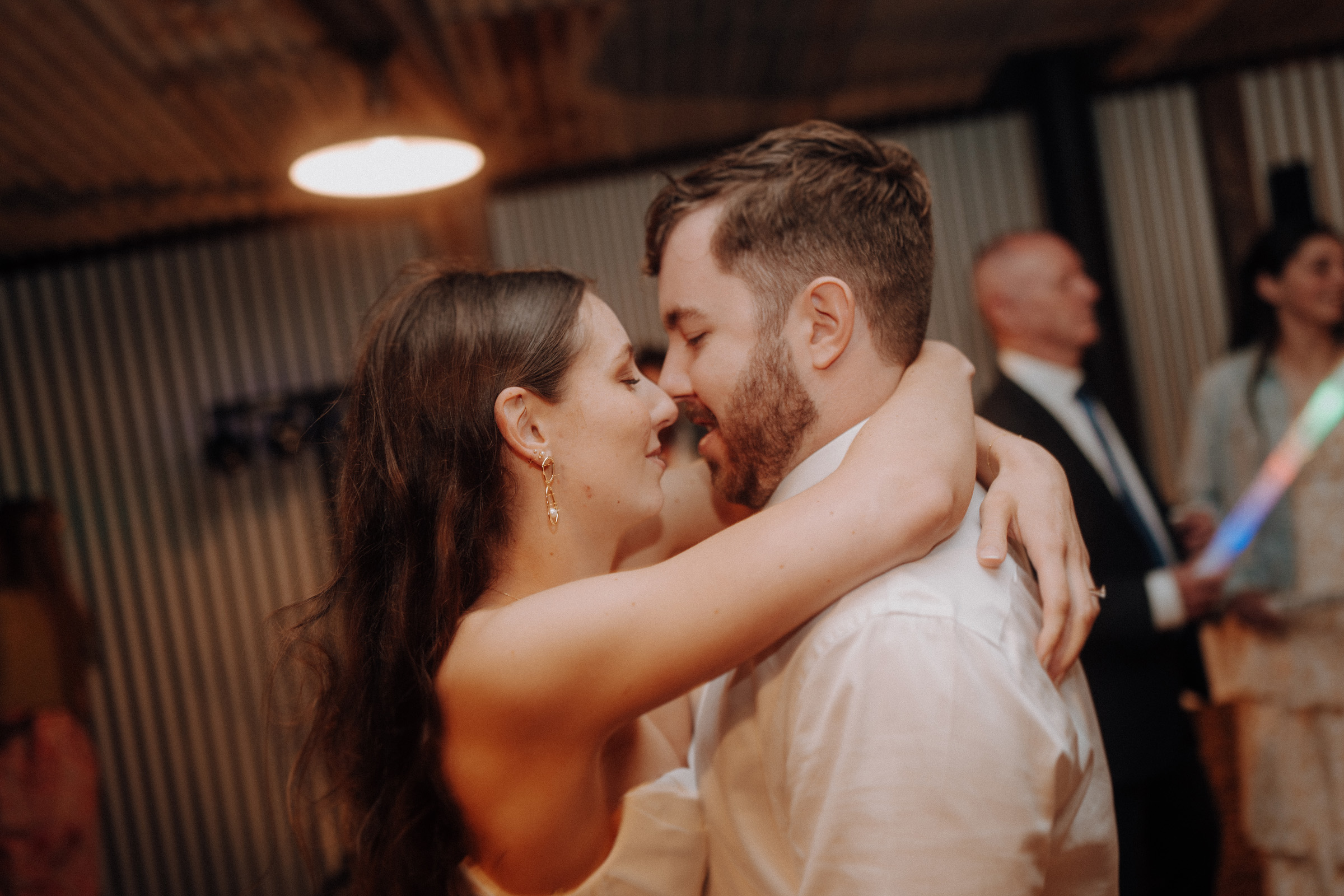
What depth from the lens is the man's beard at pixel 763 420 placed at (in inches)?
50.5

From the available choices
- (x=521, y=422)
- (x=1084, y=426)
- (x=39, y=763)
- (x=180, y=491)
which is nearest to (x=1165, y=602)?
(x=1084, y=426)

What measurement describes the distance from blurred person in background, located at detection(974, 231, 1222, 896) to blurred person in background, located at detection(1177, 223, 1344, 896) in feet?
1.17

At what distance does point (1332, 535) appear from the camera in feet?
8.83

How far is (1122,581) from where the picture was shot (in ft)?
7.38

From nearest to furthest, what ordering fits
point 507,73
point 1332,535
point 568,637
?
point 568,637 < point 1332,535 < point 507,73

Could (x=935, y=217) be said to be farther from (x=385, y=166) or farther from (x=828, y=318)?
(x=828, y=318)

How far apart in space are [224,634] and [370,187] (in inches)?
120

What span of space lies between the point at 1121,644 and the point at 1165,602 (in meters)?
0.15

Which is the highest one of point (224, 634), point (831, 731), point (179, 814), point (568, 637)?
point (568, 637)

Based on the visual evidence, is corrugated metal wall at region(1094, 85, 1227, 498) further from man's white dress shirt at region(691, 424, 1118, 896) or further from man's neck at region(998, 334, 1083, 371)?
man's white dress shirt at region(691, 424, 1118, 896)

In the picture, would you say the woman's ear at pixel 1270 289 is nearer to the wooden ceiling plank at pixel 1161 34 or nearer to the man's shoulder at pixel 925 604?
the wooden ceiling plank at pixel 1161 34

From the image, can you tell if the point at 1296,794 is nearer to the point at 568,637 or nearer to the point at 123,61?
the point at 568,637

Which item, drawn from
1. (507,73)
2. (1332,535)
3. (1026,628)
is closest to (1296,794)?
(1332,535)

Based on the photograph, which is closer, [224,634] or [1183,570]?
[1183,570]
